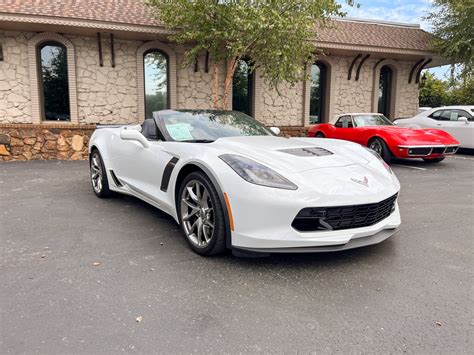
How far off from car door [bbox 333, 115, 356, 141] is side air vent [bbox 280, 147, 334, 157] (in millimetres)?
6531

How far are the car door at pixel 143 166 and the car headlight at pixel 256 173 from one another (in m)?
0.90

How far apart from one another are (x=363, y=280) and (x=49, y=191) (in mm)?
5055

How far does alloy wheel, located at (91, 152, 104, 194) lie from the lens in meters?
5.33

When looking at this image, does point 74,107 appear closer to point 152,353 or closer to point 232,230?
point 232,230

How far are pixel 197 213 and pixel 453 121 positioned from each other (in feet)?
34.4

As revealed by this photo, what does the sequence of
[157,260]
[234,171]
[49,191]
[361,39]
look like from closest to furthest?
[234,171] < [157,260] < [49,191] < [361,39]

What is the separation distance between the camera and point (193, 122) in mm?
4102

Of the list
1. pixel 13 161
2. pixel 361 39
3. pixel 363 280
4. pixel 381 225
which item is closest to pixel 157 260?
pixel 363 280

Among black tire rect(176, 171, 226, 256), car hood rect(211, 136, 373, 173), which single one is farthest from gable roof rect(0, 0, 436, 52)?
black tire rect(176, 171, 226, 256)

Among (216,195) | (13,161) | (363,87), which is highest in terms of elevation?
(363,87)

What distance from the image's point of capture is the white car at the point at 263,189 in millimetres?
2717

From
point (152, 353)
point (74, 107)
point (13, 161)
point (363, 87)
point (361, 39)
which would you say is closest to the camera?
point (152, 353)

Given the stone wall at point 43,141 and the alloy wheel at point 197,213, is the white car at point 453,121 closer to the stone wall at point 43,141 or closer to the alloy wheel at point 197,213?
the stone wall at point 43,141

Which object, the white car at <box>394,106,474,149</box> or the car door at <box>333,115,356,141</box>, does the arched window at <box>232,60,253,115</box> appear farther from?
the white car at <box>394,106,474,149</box>
